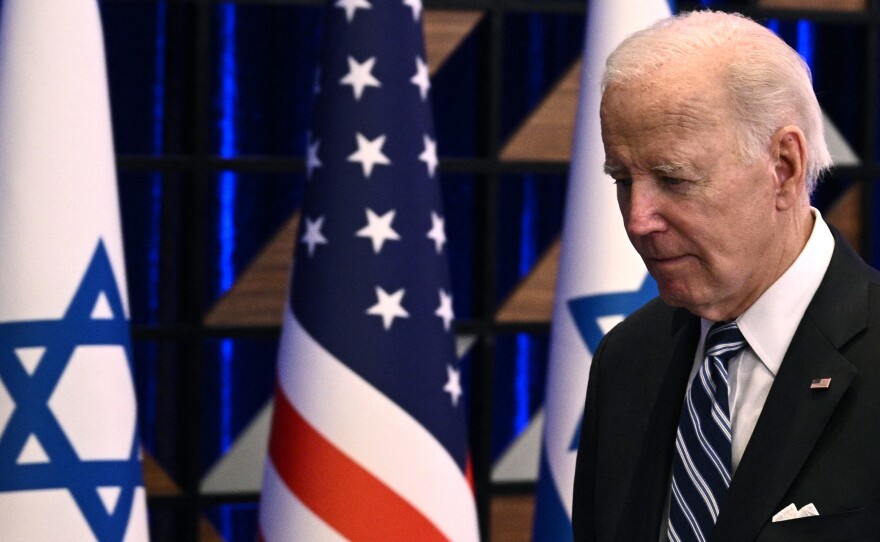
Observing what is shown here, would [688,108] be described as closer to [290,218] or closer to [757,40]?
Result: [757,40]

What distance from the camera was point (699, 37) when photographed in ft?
4.07

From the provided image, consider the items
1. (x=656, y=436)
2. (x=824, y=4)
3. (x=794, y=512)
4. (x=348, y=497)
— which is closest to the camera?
(x=794, y=512)

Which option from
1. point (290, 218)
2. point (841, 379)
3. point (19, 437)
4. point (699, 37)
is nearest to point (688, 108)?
point (699, 37)

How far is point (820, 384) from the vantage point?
3.96 ft

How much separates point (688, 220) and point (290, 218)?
260 cm

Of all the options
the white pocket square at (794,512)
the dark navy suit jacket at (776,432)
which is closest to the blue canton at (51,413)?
the dark navy suit jacket at (776,432)

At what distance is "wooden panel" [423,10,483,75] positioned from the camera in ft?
12.6

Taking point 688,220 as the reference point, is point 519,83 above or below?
below

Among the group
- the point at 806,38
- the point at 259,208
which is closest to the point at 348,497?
the point at 259,208

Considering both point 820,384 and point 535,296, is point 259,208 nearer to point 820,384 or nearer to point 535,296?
point 535,296

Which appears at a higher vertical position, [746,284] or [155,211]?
[746,284]

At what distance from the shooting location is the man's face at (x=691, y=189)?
3.98 feet

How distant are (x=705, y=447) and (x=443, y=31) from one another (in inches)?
108

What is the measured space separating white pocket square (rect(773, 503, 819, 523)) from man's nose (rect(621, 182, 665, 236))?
31cm
